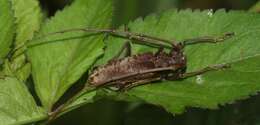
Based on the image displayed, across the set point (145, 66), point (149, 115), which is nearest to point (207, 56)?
point (145, 66)

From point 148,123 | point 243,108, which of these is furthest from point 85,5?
point 243,108

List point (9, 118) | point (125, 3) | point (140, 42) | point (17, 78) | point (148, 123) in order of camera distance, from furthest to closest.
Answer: point (125, 3) < point (148, 123) < point (140, 42) < point (17, 78) < point (9, 118)

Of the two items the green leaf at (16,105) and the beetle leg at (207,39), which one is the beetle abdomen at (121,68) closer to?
the beetle leg at (207,39)

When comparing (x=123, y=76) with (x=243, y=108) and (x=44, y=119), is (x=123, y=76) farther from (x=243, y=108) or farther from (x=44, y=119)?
(x=243, y=108)

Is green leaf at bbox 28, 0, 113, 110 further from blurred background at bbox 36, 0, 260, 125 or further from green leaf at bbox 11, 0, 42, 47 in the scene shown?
blurred background at bbox 36, 0, 260, 125

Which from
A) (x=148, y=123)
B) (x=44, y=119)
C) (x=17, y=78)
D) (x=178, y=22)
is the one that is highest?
(x=178, y=22)

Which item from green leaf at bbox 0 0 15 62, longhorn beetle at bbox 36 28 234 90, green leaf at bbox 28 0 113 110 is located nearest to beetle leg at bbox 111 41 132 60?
longhorn beetle at bbox 36 28 234 90

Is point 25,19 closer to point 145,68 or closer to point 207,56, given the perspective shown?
point 145,68

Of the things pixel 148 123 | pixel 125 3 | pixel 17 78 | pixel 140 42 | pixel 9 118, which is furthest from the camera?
pixel 125 3
